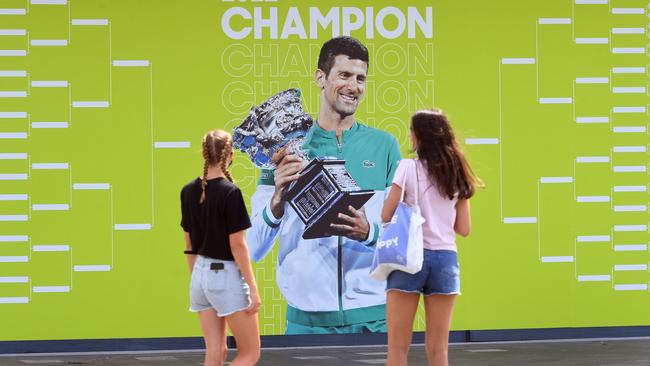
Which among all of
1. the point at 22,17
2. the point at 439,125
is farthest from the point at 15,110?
the point at 439,125

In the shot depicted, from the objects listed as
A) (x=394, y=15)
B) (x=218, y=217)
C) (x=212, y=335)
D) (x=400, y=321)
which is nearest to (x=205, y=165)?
(x=218, y=217)

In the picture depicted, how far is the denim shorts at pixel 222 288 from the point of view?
20.2 feet

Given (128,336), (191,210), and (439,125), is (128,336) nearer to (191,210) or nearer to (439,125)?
(191,210)

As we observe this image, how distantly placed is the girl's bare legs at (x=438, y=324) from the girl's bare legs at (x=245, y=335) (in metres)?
0.95

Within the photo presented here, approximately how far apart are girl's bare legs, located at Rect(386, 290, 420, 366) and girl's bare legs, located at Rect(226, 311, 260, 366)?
0.75 m

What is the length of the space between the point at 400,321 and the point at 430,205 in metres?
0.65

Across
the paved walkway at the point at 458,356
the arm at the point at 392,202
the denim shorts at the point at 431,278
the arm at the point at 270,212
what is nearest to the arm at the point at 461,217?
the denim shorts at the point at 431,278

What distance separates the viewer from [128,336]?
1012 centimetres

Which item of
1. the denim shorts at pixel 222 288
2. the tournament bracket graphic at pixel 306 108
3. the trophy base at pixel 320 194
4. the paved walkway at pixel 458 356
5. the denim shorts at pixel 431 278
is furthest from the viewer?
the trophy base at pixel 320 194

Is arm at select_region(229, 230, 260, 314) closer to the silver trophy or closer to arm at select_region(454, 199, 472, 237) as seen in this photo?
arm at select_region(454, 199, 472, 237)

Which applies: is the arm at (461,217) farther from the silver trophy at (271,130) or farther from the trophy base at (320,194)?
the silver trophy at (271,130)

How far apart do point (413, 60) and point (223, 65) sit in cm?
175

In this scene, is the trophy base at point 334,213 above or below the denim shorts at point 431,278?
above

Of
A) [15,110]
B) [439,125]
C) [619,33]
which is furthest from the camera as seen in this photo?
[619,33]
